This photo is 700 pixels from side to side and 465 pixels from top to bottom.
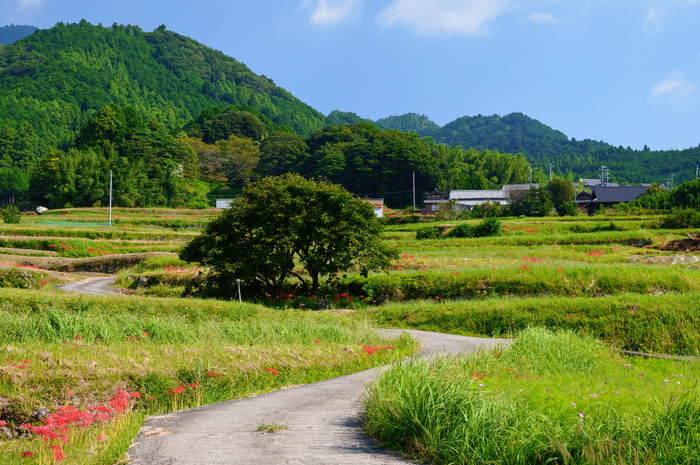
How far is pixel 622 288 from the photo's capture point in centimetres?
1823

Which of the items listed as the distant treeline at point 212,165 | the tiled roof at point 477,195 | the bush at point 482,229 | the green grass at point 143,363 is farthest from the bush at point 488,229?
the distant treeline at point 212,165

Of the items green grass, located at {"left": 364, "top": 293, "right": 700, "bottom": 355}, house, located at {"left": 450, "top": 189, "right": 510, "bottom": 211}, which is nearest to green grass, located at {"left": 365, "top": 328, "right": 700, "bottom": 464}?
green grass, located at {"left": 364, "top": 293, "right": 700, "bottom": 355}

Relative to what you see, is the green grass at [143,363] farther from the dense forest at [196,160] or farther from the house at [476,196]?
the house at [476,196]

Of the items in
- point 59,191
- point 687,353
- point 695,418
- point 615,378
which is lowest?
point 687,353

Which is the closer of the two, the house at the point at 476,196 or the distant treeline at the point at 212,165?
the distant treeline at the point at 212,165

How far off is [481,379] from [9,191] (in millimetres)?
116770

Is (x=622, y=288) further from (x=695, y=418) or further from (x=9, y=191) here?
(x=9, y=191)

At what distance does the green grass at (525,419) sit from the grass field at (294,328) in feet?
0.16

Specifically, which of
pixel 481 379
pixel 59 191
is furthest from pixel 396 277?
pixel 59 191

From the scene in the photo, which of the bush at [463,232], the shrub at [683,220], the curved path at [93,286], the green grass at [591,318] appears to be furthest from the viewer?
the bush at [463,232]

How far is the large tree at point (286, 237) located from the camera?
2181 centimetres

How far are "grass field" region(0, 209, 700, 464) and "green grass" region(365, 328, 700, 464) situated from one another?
5cm

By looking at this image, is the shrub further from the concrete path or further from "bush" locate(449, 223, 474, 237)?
the concrete path

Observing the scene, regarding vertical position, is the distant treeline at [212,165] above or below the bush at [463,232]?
above
